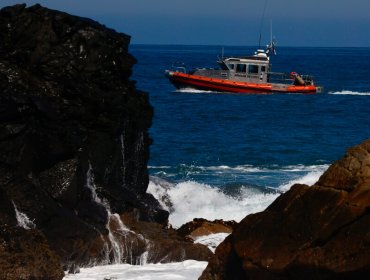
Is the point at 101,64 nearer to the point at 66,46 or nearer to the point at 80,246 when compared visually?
the point at 66,46

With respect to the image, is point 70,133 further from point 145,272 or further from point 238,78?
point 238,78

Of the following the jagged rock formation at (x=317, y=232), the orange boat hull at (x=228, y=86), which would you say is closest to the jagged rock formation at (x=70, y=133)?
the jagged rock formation at (x=317, y=232)

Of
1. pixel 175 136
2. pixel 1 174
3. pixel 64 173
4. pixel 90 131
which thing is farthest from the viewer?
pixel 175 136

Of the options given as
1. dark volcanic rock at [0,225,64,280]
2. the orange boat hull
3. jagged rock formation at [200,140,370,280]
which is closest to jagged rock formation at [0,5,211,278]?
dark volcanic rock at [0,225,64,280]

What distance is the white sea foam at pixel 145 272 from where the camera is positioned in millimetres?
12938

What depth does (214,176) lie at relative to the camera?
2744 centimetres

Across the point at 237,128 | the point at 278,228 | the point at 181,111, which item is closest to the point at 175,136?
the point at 237,128

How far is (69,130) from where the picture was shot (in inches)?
570

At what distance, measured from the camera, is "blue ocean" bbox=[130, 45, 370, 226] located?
22859mm

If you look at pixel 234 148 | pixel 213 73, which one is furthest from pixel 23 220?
pixel 213 73

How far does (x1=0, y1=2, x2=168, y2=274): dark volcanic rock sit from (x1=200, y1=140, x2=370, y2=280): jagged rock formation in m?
4.24

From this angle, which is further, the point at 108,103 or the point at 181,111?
the point at 181,111

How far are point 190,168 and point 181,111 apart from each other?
20.1 m

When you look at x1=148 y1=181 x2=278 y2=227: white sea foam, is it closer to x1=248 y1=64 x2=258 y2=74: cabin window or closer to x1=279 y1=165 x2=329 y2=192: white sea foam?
x1=279 y1=165 x2=329 y2=192: white sea foam
